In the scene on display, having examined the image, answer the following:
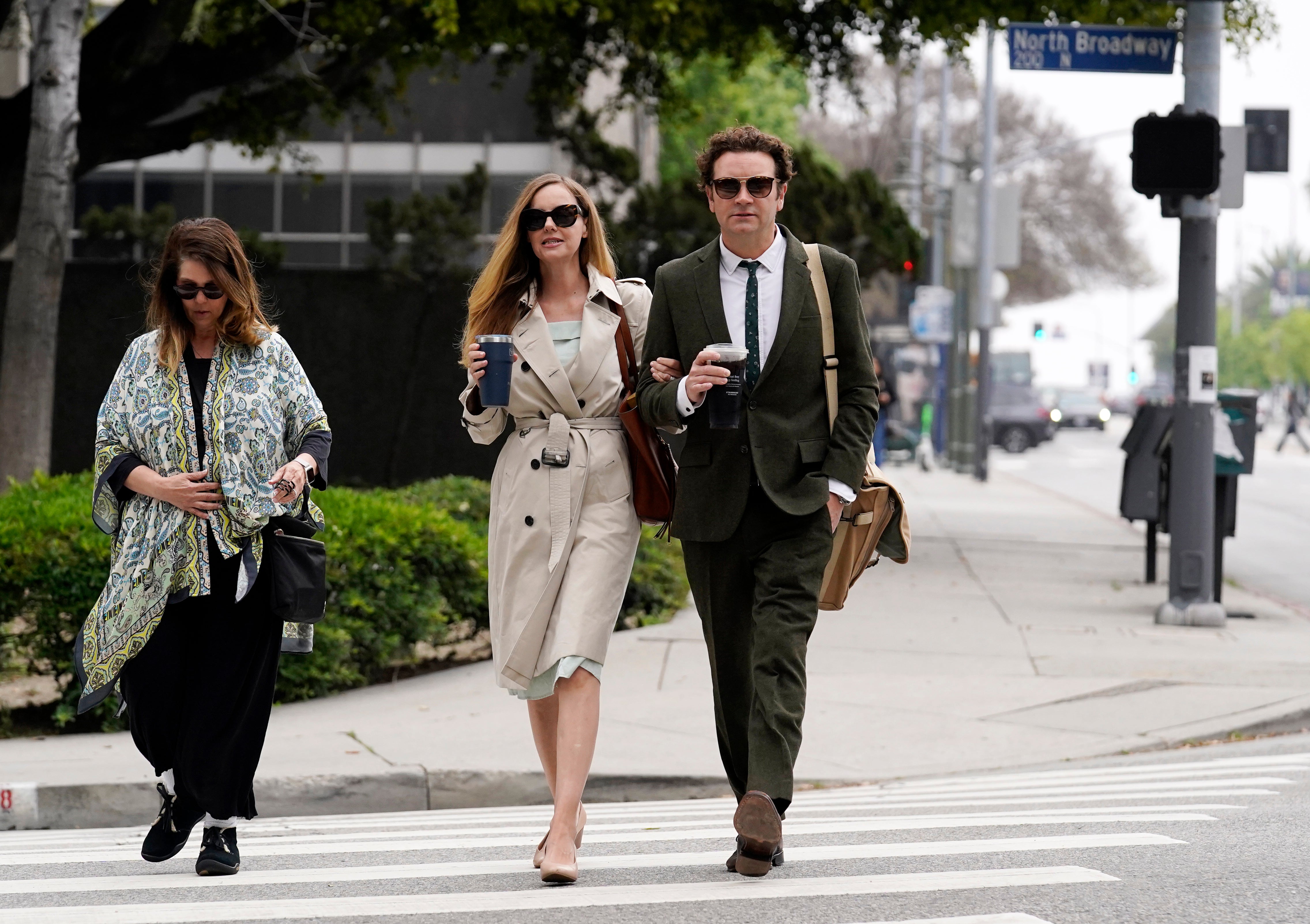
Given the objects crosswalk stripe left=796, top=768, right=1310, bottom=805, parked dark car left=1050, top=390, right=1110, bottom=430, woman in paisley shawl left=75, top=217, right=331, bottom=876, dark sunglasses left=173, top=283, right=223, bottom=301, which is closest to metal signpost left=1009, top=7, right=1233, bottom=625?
crosswalk stripe left=796, top=768, right=1310, bottom=805

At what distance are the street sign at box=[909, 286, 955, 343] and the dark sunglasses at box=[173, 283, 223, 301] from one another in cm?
2833

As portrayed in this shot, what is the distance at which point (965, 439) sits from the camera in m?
30.6

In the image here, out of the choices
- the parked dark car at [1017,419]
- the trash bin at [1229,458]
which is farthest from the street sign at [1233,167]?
the parked dark car at [1017,419]

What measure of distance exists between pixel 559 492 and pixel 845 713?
3.70m

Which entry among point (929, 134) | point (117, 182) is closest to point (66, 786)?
point (117, 182)

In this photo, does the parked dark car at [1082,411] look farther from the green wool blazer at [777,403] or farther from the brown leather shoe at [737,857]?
the brown leather shoe at [737,857]

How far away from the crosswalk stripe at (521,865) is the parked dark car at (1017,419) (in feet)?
133

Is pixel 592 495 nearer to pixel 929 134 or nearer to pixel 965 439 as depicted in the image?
pixel 965 439

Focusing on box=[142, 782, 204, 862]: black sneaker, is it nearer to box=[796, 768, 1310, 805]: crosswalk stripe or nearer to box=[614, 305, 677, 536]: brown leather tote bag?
box=[614, 305, 677, 536]: brown leather tote bag

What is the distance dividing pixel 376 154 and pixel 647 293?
20285mm

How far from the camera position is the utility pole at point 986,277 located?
27672 millimetres

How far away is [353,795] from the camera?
647cm

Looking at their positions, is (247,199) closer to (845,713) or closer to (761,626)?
(845,713)

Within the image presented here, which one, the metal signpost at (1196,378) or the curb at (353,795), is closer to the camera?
the curb at (353,795)
